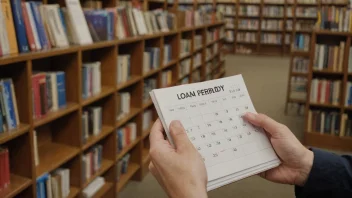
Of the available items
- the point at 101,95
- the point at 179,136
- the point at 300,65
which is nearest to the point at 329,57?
the point at 300,65

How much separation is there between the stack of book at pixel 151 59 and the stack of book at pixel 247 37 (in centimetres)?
780

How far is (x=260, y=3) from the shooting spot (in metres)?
10.6

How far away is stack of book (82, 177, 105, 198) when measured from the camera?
242 cm

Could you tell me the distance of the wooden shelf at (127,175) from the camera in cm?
292

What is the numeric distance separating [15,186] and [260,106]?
13.9ft

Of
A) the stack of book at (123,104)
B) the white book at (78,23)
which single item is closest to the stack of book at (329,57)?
the stack of book at (123,104)

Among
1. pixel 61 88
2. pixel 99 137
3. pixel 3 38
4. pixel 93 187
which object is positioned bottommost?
pixel 93 187

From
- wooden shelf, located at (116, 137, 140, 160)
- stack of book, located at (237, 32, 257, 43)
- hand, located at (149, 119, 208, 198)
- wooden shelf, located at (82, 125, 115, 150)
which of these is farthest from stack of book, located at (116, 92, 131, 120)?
stack of book, located at (237, 32, 257, 43)

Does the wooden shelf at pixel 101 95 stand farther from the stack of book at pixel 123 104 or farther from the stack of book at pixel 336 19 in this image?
the stack of book at pixel 336 19

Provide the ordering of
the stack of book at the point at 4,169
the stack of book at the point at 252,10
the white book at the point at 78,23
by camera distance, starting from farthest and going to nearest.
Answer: the stack of book at the point at 252,10
the white book at the point at 78,23
the stack of book at the point at 4,169

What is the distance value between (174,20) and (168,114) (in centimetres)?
316

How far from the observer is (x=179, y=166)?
0.80 m

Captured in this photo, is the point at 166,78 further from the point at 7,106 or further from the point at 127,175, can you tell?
the point at 7,106

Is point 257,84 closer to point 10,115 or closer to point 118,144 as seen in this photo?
point 118,144
